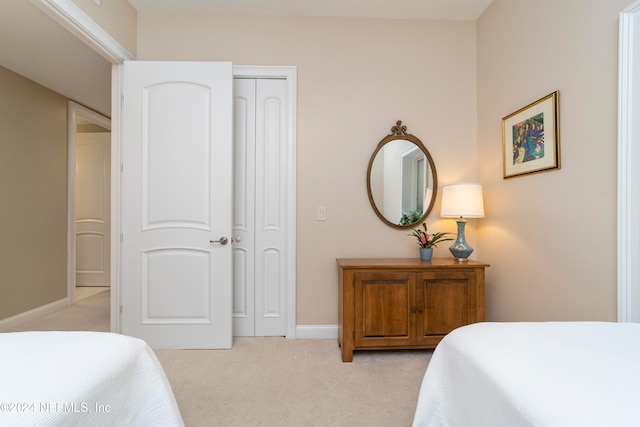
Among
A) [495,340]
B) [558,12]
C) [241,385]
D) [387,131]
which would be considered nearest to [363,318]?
[241,385]

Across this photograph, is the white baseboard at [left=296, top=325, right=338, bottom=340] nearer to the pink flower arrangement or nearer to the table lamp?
the pink flower arrangement

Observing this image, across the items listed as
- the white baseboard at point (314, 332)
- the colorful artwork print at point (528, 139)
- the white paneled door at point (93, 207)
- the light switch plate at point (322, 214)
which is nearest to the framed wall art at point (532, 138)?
the colorful artwork print at point (528, 139)

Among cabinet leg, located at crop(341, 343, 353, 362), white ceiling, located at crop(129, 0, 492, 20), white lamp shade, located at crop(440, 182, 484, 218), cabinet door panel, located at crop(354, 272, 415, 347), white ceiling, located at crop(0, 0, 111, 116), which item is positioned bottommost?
cabinet leg, located at crop(341, 343, 353, 362)

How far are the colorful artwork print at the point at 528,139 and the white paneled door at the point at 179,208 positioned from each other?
2.06 m

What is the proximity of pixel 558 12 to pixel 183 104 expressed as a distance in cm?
252

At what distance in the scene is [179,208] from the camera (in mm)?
2357

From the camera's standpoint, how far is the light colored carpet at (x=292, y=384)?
1592 mm

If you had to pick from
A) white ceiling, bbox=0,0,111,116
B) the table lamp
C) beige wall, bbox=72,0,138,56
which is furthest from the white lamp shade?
white ceiling, bbox=0,0,111,116

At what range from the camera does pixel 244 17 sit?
255 centimetres

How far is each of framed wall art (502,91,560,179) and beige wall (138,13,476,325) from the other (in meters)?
0.60

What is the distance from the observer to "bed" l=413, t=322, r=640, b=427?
62cm

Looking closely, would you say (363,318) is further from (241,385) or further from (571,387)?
(571,387)

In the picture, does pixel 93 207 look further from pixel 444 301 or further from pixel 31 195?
pixel 444 301

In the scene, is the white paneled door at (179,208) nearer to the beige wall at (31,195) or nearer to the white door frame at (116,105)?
the white door frame at (116,105)
